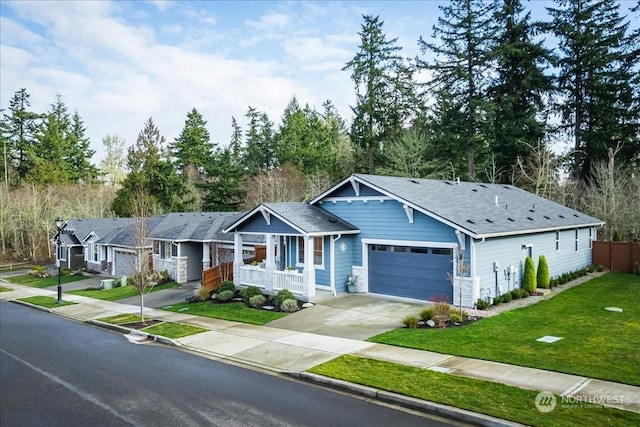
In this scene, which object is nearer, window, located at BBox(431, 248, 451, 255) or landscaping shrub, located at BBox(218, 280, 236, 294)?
window, located at BBox(431, 248, 451, 255)

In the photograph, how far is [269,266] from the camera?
804 inches

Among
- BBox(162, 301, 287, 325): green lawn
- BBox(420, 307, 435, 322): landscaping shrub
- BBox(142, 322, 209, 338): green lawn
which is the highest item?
BBox(420, 307, 435, 322): landscaping shrub

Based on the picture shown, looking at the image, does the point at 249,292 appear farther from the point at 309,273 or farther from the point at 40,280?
the point at 40,280

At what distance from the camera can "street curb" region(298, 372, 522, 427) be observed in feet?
24.1

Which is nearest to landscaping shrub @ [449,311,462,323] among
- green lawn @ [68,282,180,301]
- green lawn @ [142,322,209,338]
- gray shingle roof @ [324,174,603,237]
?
gray shingle roof @ [324,174,603,237]

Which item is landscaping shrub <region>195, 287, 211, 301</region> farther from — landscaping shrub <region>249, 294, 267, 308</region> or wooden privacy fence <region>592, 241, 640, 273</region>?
wooden privacy fence <region>592, 241, 640, 273</region>

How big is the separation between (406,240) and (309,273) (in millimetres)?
4124

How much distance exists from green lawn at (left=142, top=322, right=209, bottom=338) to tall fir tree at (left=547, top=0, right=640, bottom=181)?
3081cm

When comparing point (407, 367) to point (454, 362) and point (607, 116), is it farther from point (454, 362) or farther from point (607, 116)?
point (607, 116)

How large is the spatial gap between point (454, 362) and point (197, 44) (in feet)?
64.4

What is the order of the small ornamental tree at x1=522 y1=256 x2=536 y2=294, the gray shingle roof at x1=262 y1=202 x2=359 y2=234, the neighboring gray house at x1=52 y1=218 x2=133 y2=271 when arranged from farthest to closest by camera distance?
1. the neighboring gray house at x1=52 y1=218 x2=133 y2=271
2. the gray shingle roof at x1=262 y1=202 x2=359 y2=234
3. the small ornamental tree at x1=522 y1=256 x2=536 y2=294

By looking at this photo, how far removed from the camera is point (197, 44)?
75.3 ft

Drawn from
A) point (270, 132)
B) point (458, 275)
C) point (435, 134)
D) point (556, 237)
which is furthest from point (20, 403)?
point (270, 132)

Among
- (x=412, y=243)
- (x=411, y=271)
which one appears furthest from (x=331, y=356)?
(x=412, y=243)
